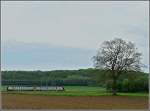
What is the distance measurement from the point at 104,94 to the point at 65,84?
2.96 meters

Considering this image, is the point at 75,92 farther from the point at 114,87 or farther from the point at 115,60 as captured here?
the point at 115,60

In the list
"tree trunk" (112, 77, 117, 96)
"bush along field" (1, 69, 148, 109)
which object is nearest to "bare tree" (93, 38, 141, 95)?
"tree trunk" (112, 77, 117, 96)

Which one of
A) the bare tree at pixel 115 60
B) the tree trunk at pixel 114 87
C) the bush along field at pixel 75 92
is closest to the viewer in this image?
the bush along field at pixel 75 92

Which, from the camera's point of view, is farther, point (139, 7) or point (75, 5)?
point (75, 5)

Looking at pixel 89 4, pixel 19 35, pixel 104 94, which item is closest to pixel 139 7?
pixel 89 4

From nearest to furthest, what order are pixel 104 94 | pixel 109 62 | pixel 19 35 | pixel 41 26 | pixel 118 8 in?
pixel 118 8 < pixel 41 26 < pixel 19 35 < pixel 104 94 < pixel 109 62

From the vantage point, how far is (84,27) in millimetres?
3510

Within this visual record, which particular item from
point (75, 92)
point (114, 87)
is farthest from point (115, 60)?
point (75, 92)

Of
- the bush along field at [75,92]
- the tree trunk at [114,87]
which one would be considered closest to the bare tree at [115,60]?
the tree trunk at [114,87]

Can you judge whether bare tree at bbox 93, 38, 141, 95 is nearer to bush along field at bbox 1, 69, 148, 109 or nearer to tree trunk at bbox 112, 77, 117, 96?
tree trunk at bbox 112, 77, 117, 96

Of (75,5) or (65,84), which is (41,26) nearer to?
(75,5)

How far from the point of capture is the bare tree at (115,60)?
353 inches

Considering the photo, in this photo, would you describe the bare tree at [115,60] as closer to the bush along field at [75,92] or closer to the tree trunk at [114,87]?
the tree trunk at [114,87]

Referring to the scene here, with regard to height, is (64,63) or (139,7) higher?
(139,7)
